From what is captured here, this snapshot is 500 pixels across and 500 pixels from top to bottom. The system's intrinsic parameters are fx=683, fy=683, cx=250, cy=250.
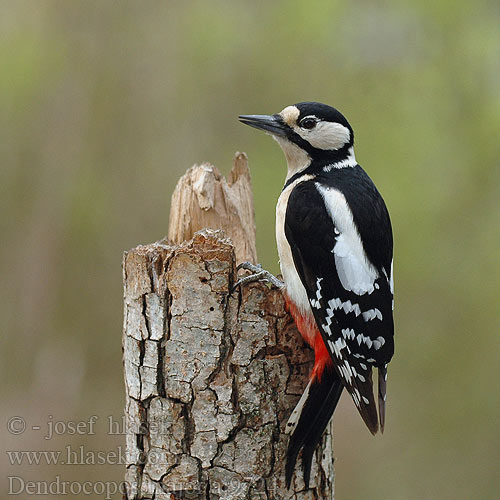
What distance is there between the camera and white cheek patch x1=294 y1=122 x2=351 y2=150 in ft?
10.5

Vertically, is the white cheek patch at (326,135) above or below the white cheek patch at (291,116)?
below

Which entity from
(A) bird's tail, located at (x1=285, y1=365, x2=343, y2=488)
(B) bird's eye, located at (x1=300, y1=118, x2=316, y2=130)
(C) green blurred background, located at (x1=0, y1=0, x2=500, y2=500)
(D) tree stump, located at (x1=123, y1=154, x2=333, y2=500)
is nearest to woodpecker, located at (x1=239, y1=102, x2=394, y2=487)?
(A) bird's tail, located at (x1=285, y1=365, x2=343, y2=488)

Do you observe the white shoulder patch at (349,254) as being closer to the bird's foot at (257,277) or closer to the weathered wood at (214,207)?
the bird's foot at (257,277)

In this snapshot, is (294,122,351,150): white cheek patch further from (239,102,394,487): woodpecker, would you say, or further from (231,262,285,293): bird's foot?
(231,262,285,293): bird's foot

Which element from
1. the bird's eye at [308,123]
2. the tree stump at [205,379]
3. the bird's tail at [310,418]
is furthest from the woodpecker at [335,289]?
the bird's eye at [308,123]

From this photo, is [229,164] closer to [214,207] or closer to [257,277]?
[214,207]

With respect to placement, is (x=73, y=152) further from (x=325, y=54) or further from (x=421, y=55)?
(x=421, y=55)

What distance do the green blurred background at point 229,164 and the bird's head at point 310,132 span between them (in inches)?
58.8

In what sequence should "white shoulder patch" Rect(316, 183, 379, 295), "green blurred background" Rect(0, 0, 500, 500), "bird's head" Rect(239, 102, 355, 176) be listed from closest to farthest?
"white shoulder patch" Rect(316, 183, 379, 295) → "bird's head" Rect(239, 102, 355, 176) → "green blurred background" Rect(0, 0, 500, 500)

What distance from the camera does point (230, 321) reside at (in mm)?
2584

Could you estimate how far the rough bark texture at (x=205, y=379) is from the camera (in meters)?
2.56

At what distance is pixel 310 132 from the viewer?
3229mm

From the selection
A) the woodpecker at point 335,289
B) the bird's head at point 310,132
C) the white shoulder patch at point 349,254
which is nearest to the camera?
the woodpecker at point 335,289

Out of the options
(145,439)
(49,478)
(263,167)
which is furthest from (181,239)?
(49,478)
